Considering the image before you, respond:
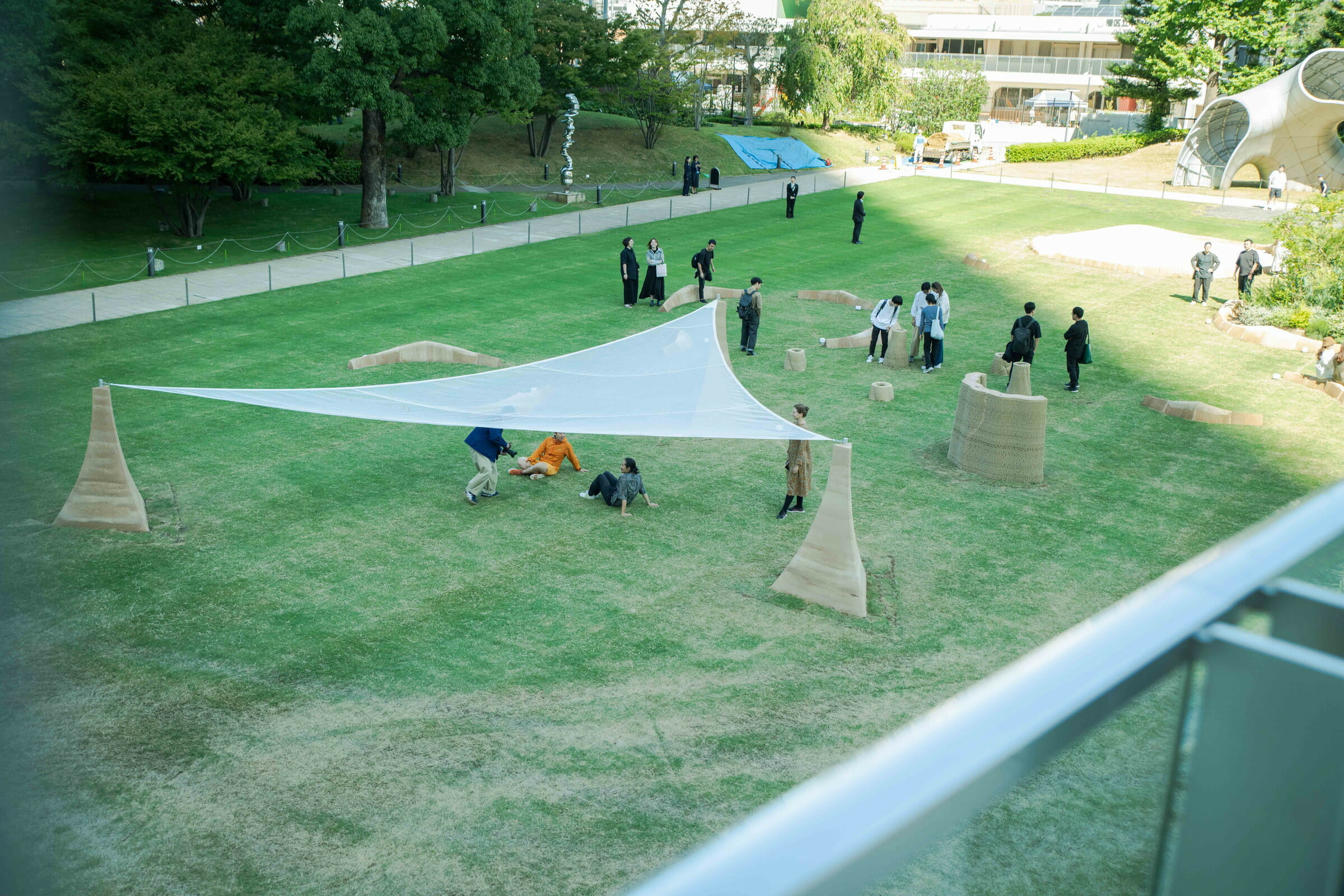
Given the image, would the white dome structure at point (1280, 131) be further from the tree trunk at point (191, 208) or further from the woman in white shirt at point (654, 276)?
the tree trunk at point (191, 208)

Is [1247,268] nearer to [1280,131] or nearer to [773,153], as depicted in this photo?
[1280,131]

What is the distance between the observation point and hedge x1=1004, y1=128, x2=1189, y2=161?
49.3 meters

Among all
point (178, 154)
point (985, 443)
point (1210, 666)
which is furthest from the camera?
point (178, 154)

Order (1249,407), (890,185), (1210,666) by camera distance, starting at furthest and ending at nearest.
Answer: (890,185) < (1249,407) < (1210,666)

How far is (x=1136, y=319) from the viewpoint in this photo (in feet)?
75.9

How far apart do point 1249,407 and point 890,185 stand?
2688 centimetres

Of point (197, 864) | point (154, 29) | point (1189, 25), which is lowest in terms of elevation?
point (197, 864)

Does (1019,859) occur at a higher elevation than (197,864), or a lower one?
higher

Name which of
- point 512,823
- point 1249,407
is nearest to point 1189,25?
point 1249,407

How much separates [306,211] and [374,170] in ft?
12.2

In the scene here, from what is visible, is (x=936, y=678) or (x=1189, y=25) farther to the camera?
(x=1189, y=25)

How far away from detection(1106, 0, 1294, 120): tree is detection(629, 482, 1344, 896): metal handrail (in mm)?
50388

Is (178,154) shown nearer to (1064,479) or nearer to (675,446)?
(675,446)

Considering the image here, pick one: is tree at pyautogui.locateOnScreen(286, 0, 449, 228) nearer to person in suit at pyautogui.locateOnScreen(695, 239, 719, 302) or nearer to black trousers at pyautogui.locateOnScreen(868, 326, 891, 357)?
person in suit at pyautogui.locateOnScreen(695, 239, 719, 302)
